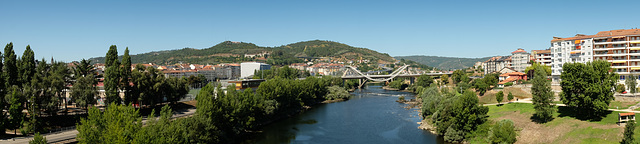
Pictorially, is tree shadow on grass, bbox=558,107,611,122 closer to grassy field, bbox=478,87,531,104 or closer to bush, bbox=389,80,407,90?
grassy field, bbox=478,87,531,104

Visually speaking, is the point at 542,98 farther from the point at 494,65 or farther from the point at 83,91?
the point at 494,65

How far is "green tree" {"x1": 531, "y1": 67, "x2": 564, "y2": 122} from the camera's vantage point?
78.6 feet

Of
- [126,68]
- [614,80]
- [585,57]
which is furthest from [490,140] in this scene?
[126,68]

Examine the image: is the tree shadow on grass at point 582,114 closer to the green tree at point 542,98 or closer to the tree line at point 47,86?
the green tree at point 542,98

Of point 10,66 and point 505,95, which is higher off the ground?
point 10,66

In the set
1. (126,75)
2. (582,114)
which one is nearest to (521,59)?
(582,114)

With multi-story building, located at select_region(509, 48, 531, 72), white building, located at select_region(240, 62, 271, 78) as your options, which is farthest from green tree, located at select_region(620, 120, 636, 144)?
white building, located at select_region(240, 62, 271, 78)

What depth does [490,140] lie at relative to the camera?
2306 cm

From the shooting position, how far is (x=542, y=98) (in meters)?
24.3

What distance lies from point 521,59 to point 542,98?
44.2m

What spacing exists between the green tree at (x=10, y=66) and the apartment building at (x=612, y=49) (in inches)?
1640

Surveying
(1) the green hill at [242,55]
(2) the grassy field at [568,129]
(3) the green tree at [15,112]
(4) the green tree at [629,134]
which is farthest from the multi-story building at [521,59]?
(1) the green hill at [242,55]

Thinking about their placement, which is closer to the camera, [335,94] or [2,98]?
[2,98]

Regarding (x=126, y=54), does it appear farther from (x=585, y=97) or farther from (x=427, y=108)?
(x=585, y=97)
